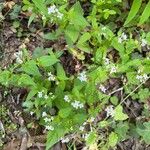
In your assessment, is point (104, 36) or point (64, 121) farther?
point (104, 36)

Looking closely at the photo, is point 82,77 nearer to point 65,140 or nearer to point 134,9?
point 65,140

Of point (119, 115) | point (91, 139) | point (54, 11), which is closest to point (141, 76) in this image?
point (119, 115)

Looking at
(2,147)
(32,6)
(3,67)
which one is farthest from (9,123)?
(32,6)

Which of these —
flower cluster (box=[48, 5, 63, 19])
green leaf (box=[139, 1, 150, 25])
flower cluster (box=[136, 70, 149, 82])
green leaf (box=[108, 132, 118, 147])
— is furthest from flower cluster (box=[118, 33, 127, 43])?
green leaf (box=[108, 132, 118, 147])

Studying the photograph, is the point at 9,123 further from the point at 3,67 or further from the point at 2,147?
the point at 3,67

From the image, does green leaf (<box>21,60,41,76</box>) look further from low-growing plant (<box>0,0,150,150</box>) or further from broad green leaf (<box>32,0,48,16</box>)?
broad green leaf (<box>32,0,48,16</box>)
